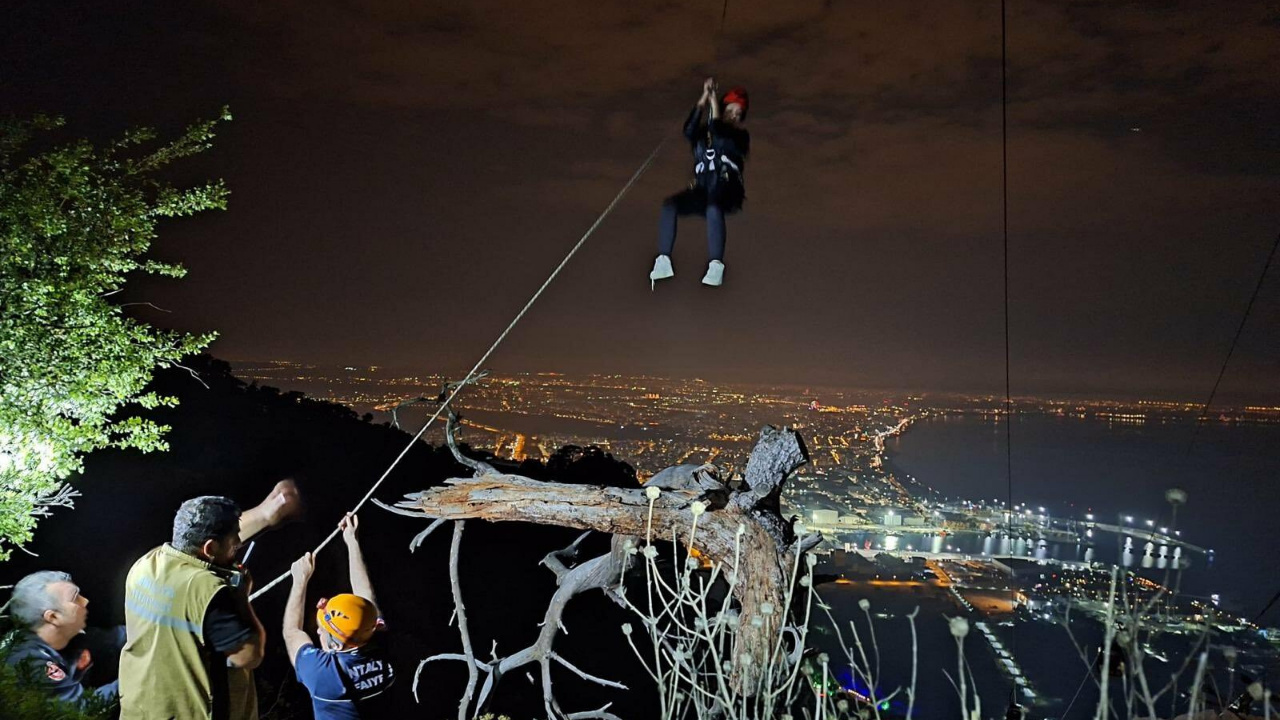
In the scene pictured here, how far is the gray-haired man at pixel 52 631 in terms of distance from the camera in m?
3.67

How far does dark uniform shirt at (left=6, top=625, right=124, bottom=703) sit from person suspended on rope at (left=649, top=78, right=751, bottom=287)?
3.55 metres

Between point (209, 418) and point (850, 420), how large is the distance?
364 inches

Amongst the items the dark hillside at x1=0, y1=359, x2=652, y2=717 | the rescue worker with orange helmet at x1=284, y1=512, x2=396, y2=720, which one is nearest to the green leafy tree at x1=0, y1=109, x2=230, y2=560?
the dark hillside at x1=0, y1=359, x2=652, y2=717

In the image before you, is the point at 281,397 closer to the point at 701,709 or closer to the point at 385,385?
the point at 385,385

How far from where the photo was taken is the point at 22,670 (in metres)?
3.55

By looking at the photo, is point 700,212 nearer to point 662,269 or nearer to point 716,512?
point 662,269

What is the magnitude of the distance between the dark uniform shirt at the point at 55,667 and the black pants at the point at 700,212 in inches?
140

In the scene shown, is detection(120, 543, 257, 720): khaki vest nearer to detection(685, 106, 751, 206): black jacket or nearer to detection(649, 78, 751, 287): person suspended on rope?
detection(649, 78, 751, 287): person suspended on rope

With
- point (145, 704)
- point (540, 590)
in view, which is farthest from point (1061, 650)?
point (145, 704)

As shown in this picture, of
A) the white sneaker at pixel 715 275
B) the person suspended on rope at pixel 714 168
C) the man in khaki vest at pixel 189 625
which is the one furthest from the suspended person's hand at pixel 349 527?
the white sneaker at pixel 715 275

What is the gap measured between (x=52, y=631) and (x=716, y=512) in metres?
3.47

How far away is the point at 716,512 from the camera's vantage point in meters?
4.07

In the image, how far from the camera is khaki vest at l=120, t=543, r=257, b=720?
9.11 ft

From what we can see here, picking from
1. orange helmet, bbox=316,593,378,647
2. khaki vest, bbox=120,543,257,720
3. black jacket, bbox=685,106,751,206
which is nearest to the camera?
khaki vest, bbox=120,543,257,720
